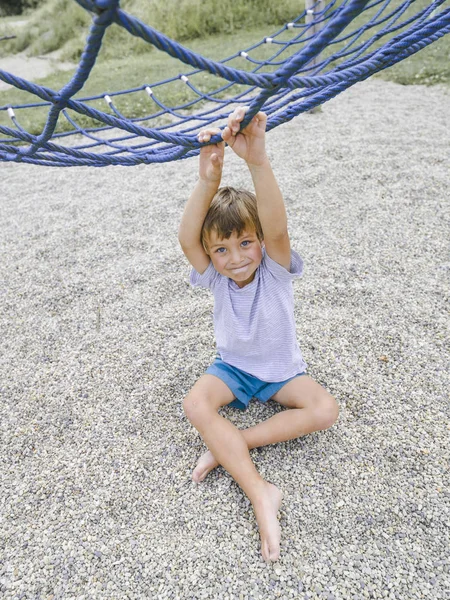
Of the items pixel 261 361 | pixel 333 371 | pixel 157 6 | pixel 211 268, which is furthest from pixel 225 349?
pixel 157 6

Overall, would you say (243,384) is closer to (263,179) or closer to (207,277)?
(207,277)

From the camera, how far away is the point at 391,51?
0.94 meters

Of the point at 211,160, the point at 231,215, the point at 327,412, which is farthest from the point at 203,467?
the point at 211,160

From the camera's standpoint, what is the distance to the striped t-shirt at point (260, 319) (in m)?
1.25

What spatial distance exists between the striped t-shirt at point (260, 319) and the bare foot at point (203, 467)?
0.82ft

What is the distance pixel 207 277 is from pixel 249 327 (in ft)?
0.56

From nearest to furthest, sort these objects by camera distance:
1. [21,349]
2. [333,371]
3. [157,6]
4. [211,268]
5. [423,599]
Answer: [423,599] < [211,268] < [333,371] < [21,349] < [157,6]

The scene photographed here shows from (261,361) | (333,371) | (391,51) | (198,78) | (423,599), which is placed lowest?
(423,599)

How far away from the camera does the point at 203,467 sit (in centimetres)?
122

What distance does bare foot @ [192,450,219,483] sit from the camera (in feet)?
3.99

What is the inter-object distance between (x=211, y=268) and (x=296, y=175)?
181 centimetres

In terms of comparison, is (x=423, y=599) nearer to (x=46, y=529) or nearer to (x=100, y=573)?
(x=100, y=573)

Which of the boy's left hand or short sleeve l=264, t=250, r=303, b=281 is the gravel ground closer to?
short sleeve l=264, t=250, r=303, b=281

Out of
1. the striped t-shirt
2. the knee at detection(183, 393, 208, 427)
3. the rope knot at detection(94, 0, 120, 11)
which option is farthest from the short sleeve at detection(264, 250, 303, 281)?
the rope knot at detection(94, 0, 120, 11)
